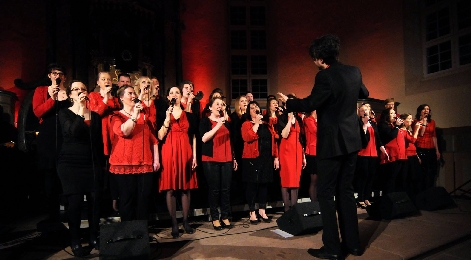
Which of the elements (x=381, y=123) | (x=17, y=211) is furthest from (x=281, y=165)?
(x=17, y=211)

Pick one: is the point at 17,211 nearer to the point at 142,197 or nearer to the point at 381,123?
the point at 142,197

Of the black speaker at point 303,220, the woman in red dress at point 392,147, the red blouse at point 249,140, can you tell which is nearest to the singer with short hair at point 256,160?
the red blouse at point 249,140

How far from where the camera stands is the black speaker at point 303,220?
3.44m

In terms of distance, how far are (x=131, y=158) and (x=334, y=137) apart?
188 cm

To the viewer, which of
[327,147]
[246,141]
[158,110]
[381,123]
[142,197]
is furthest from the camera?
[381,123]

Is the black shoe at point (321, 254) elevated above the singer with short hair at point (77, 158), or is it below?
below

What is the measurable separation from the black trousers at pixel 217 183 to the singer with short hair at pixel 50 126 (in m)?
1.67

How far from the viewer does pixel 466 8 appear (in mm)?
7375

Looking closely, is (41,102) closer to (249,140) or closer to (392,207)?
(249,140)

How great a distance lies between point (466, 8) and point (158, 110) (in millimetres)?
7644

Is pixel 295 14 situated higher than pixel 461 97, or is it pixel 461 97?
pixel 295 14

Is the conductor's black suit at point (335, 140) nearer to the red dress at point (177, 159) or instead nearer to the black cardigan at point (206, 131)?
the black cardigan at point (206, 131)

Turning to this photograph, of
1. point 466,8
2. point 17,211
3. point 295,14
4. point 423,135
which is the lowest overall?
point 17,211

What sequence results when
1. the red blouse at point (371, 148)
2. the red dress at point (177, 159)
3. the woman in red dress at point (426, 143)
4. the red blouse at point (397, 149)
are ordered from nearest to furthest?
1. the red dress at point (177, 159)
2. the red blouse at point (371, 148)
3. the red blouse at point (397, 149)
4. the woman in red dress at point (426, 143)
